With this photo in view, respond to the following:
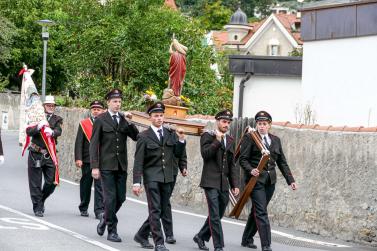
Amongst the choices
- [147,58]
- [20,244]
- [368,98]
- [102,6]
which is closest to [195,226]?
[20,244]

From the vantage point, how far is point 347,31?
24141mm

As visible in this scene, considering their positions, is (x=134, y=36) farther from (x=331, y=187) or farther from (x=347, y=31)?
(x=331, y=187)

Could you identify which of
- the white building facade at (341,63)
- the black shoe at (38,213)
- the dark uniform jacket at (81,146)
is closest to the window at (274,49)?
the white building facade at (341,63)

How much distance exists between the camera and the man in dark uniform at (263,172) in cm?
1222

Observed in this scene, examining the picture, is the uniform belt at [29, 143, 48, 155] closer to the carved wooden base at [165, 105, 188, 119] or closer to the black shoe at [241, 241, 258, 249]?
the black shoe at [241, 241, 258, 249]

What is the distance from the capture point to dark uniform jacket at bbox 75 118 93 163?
15352 millimetres

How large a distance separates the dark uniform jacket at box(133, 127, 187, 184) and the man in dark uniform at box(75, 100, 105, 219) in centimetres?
298

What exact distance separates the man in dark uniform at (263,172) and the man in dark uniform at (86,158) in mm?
3141

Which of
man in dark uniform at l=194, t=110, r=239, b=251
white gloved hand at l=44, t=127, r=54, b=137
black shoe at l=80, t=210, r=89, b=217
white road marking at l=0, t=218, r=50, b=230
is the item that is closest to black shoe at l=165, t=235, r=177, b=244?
man in dark uniform at l=194, t=110, r=239, b=251

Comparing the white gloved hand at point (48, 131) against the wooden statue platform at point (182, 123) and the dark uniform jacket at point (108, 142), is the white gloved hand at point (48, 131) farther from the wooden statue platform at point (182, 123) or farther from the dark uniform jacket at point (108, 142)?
the wooden statue platform at point (182, 123)

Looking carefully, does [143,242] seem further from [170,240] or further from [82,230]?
[82,230]

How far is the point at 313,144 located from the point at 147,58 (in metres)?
19.1

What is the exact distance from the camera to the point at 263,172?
40.7 ft

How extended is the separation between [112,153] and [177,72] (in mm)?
9543
